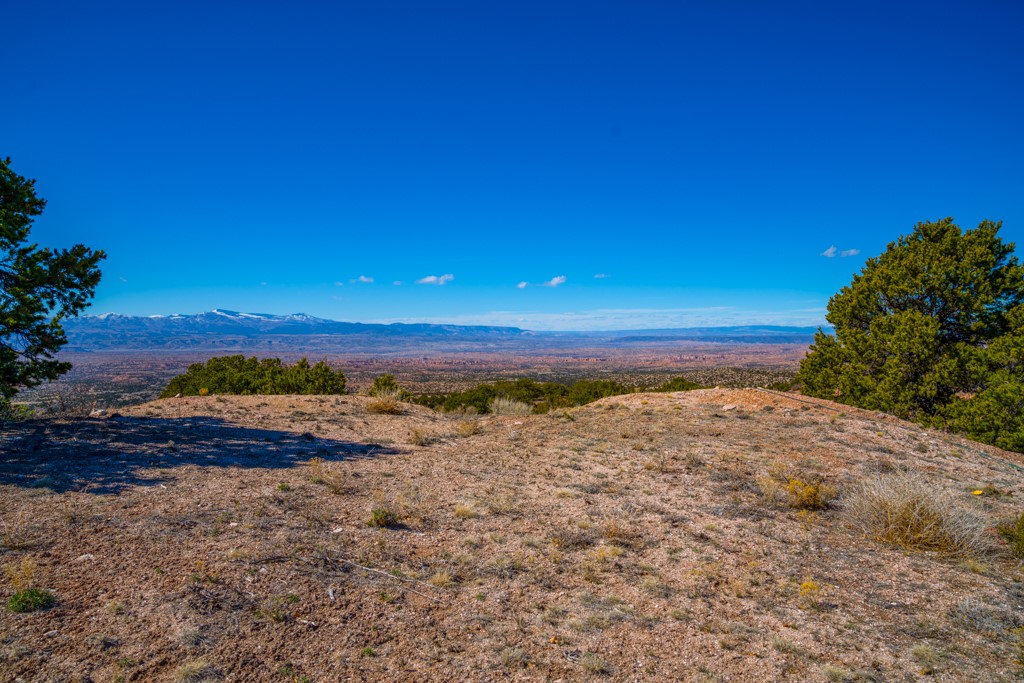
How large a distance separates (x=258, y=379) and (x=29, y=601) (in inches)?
899

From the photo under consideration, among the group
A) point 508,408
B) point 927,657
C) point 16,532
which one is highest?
point 16,532

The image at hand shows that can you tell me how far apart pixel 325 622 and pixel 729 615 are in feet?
13.6

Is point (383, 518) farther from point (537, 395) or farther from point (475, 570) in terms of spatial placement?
point (537, 395)

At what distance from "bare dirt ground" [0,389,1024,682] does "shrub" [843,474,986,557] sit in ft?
1.06

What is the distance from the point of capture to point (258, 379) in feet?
85.3

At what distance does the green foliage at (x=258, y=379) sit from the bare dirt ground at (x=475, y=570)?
12.7 m

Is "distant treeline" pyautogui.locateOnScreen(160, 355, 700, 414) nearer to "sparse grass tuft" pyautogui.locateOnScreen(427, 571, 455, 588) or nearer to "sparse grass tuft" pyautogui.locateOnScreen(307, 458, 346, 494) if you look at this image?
"sparse grass tuft" pyautogui.locateOnScreen(307, 458, 346, 494)

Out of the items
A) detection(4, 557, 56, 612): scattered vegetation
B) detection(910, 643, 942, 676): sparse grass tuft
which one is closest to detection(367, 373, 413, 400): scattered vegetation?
detection(4, 557, 56, 612): scattered vegetation

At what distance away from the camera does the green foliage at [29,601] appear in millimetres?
4691

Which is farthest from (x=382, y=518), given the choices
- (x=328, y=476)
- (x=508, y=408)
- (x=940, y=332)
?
(x=940, y=332)

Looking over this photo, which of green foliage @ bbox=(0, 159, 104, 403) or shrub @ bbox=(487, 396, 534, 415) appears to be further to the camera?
shrub @ bbox=(487, 396, 534, 415)

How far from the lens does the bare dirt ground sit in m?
4.55

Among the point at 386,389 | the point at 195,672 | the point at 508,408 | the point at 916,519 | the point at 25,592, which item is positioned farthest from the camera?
the point at 386,389

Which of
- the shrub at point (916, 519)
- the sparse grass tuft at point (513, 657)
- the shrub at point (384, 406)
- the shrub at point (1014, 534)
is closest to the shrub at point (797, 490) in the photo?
the shrub at point (916, 519)
